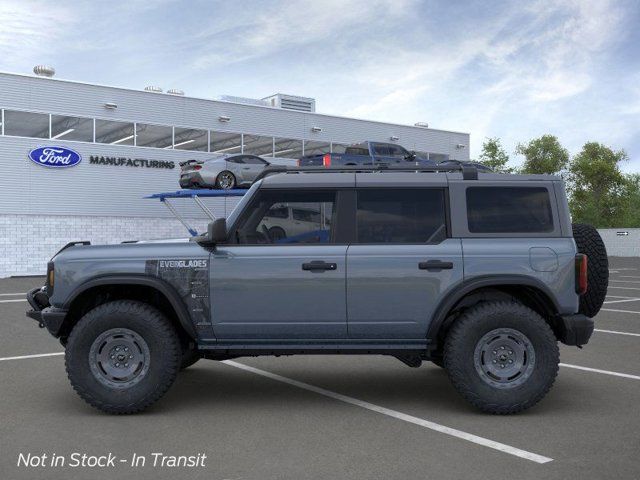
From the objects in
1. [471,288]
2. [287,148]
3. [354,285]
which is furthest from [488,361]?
[287,148]

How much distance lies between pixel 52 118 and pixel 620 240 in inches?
1532

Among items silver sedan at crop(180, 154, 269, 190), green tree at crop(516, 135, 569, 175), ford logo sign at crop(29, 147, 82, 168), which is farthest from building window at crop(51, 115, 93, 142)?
green tree at crop(516, 135, 569, 175)

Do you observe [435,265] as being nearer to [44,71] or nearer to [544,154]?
[44,71]

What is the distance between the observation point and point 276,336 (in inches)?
231

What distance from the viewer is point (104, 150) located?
101ft

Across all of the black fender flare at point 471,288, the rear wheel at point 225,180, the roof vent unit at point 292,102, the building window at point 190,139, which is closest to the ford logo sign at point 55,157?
the building window at point 190,139

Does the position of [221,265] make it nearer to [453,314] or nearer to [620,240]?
[453,314]

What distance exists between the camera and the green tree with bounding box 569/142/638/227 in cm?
7294

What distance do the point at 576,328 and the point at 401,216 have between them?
1697 millimetres

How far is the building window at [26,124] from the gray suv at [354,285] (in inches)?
989

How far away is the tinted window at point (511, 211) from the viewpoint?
5969mm

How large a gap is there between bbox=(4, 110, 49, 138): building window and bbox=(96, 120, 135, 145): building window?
2273 millimetres

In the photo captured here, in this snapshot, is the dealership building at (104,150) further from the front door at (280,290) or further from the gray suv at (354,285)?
the front door at (280,290)

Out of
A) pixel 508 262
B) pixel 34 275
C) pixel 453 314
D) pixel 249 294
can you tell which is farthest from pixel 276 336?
pixel 34 275
